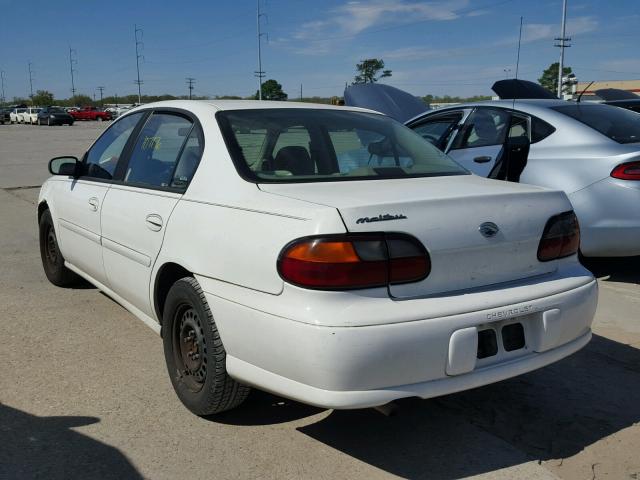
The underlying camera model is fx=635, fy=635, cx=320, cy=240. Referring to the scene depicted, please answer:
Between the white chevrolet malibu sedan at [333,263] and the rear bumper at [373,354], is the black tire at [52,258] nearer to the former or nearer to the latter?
the white chevrolet malibu sedan at [333,263]

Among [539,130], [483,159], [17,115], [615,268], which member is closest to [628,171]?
[539,130]

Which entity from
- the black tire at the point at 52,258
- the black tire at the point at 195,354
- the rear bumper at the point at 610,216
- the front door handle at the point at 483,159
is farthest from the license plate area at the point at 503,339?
the black tire at the point at 52,258

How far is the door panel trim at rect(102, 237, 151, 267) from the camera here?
11.1 feet

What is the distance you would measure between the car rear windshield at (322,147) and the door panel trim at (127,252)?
0.81m

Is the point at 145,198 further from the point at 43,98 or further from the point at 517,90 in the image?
the point at 43,98

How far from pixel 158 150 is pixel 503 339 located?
223 cm

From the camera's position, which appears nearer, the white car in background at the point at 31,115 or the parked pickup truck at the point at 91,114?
the white car in background at the point at 31,115

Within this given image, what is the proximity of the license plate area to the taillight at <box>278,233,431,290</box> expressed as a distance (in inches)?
16.0

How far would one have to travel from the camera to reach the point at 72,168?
181 inches

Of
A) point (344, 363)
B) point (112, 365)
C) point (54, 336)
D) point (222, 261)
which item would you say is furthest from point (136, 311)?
point (344, 363)

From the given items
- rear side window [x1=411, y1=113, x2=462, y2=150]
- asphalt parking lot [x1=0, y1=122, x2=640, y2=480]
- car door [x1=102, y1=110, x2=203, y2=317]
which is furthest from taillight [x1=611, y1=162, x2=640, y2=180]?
car door [x1=102, y1=110, x2=203, y2=317]

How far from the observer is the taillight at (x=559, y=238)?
9.43 ft

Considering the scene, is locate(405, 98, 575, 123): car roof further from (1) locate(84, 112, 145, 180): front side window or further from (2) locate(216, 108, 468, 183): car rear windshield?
(1) locate(84, 112, 145, 180): front side window

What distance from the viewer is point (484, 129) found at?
621 cm
